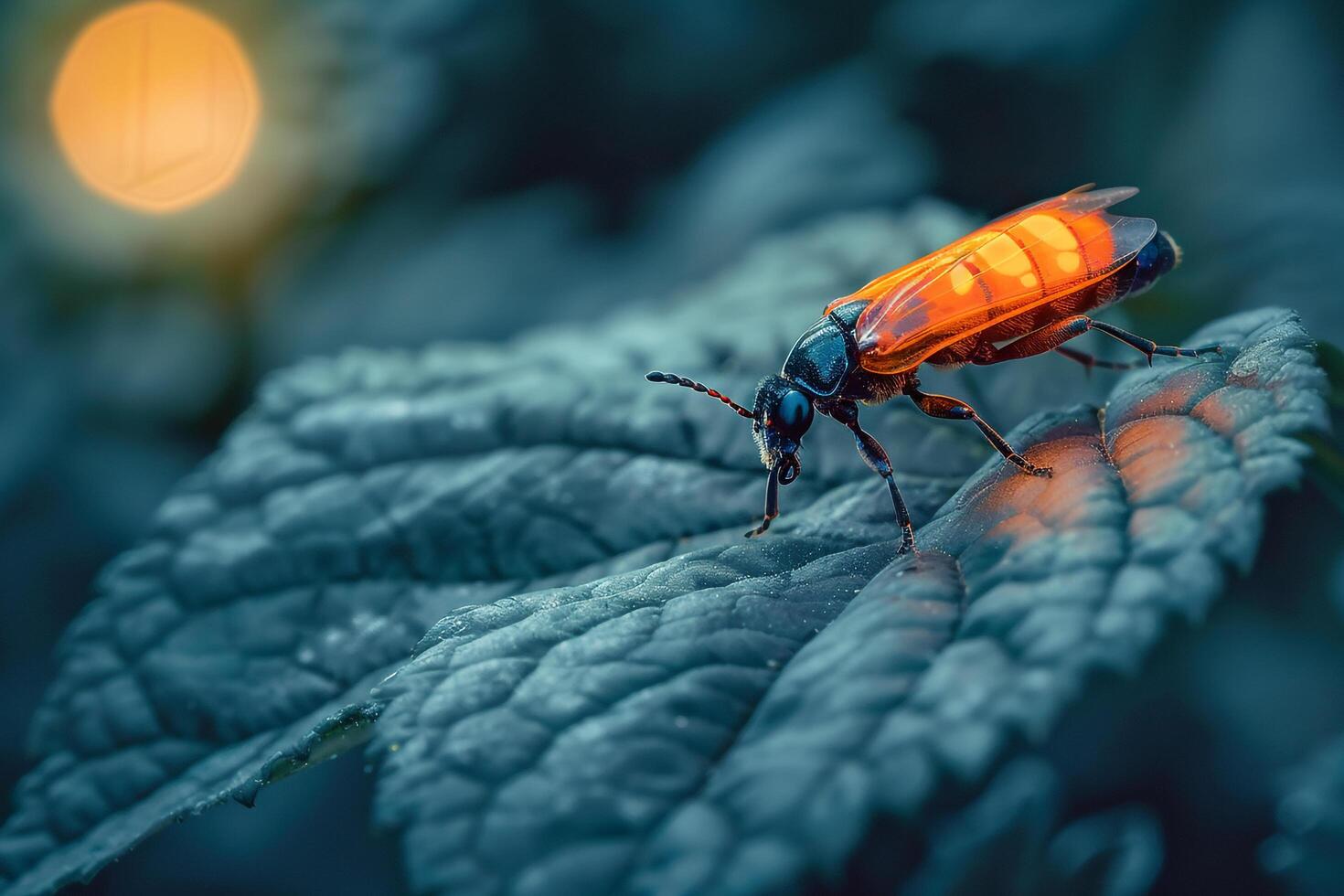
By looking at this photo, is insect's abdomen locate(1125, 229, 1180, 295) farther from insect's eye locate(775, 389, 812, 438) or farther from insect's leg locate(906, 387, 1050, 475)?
insect's eye locate(775, 389, 812, 438)

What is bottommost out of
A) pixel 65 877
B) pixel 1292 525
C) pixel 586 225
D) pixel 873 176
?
pixel 1292 525

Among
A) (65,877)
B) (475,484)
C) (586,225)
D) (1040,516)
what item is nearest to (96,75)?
(586,225)

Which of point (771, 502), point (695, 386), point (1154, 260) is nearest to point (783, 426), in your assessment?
point (771, 502)

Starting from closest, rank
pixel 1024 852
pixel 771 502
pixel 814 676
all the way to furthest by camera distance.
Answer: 1. pixel 814 676
2. pixel 1024 852
3. pixel 771 502

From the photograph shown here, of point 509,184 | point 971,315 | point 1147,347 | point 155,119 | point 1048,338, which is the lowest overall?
→ point 1147,347

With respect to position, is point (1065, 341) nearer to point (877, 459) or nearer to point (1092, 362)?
point (1092, 362)

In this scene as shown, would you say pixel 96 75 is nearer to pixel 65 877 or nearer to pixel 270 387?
pixel 270 387
